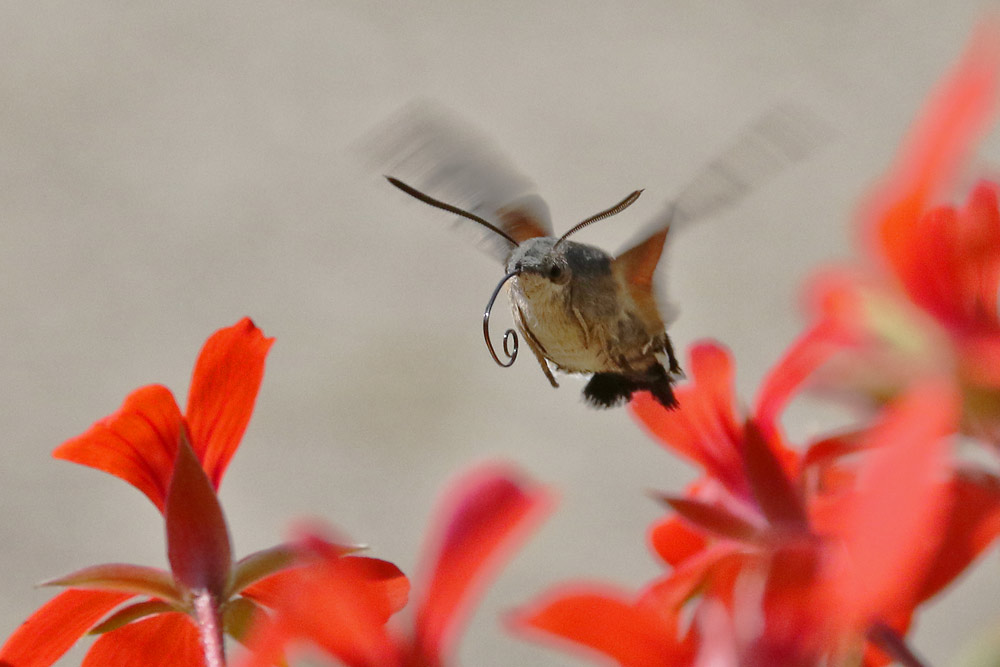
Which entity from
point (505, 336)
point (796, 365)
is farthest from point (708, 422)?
point (505, 336)

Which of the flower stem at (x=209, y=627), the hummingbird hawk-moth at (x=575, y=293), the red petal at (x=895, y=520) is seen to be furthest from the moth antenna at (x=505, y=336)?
the red petal at (x=895, y=520)

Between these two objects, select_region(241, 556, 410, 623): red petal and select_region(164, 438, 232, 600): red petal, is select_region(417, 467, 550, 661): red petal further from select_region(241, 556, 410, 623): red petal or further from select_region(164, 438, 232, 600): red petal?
select_region(164, 438, 232, 600): red petal

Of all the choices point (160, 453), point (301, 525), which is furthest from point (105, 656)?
point (301, 525)

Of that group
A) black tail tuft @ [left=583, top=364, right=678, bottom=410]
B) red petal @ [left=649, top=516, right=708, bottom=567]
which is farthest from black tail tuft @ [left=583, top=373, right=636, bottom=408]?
red petal @ [left=649, top=516, right=708, bottom=567]

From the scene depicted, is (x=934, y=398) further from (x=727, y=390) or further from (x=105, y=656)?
(x=105, y=656)

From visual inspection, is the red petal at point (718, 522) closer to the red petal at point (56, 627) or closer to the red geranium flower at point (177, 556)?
the red geranium flower at point (177, 556)
